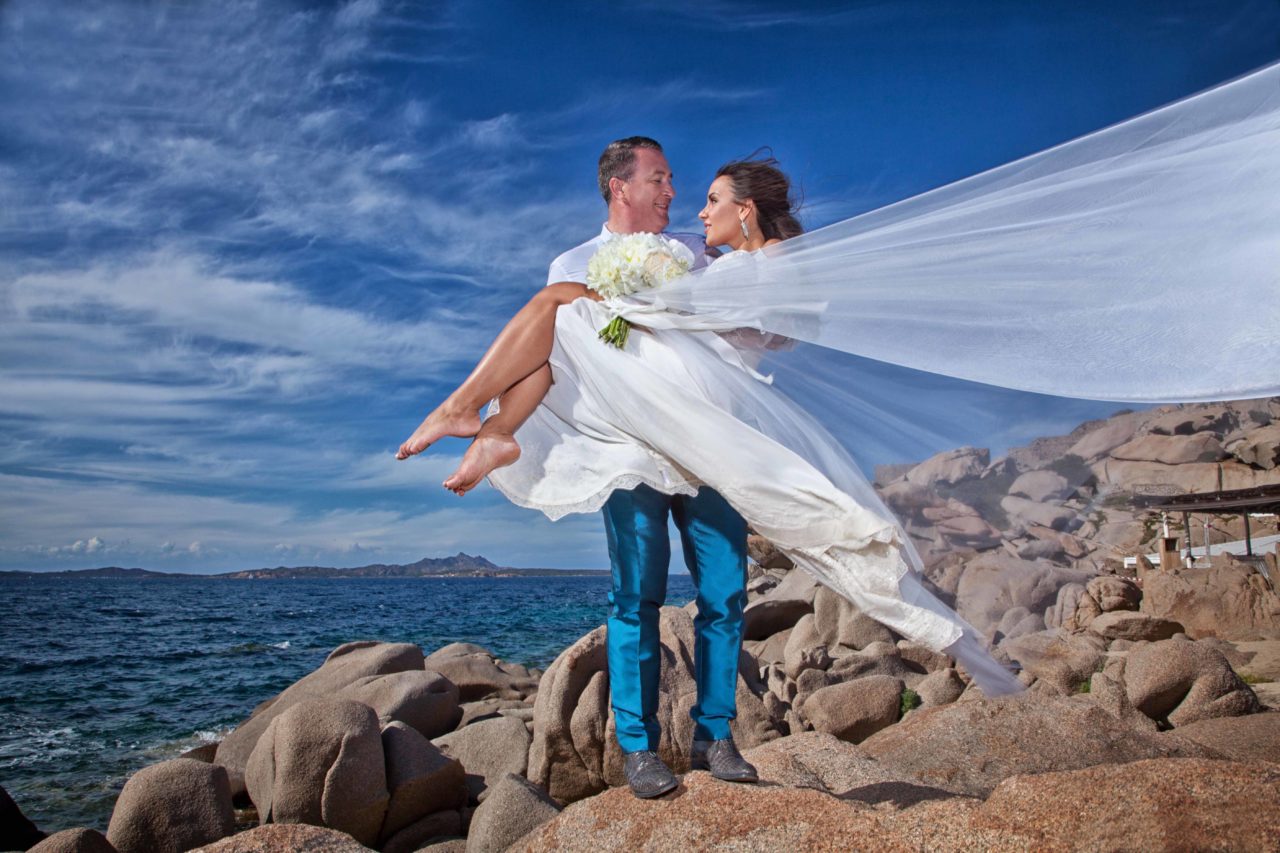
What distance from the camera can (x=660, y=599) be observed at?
4066 mm

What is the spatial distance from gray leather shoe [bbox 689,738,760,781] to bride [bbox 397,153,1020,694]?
2.83 ft

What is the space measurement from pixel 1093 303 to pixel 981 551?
1.18m

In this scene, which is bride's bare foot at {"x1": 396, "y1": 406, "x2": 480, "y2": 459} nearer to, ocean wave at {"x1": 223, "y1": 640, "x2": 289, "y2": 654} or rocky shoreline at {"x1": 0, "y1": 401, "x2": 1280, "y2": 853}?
rocky shoreline at {"x1": 0, "y1": 401, "x2": 1280, "y2": 853}

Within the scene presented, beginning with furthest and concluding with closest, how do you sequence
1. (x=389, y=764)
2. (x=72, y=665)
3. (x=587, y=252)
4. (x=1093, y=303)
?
(x=72, y=665) → (x=389, y=764) → (x=587, y=252) → (x=1093, y=303)

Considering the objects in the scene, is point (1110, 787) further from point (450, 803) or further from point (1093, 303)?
point (450, 803)

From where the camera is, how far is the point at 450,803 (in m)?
8.85

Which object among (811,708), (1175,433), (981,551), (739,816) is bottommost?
(811,708)

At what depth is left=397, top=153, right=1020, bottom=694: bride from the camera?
12.5ft

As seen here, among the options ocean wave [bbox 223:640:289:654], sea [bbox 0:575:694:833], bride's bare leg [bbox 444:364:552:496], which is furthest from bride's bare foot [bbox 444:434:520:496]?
ocean wave [bbox 223:640:289:654]

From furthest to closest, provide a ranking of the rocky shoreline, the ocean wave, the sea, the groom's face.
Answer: the ocean wave → the sea → the groom's face → the rocky shoreline

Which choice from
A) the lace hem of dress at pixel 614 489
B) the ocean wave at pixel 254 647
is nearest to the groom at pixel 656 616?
the lace hem of dress at pixel 614 489

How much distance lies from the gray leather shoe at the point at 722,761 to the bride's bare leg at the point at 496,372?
1751 millimetres

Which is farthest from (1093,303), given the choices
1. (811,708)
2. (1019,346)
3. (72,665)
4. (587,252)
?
(72,665)

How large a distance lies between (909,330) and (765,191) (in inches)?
39.8
